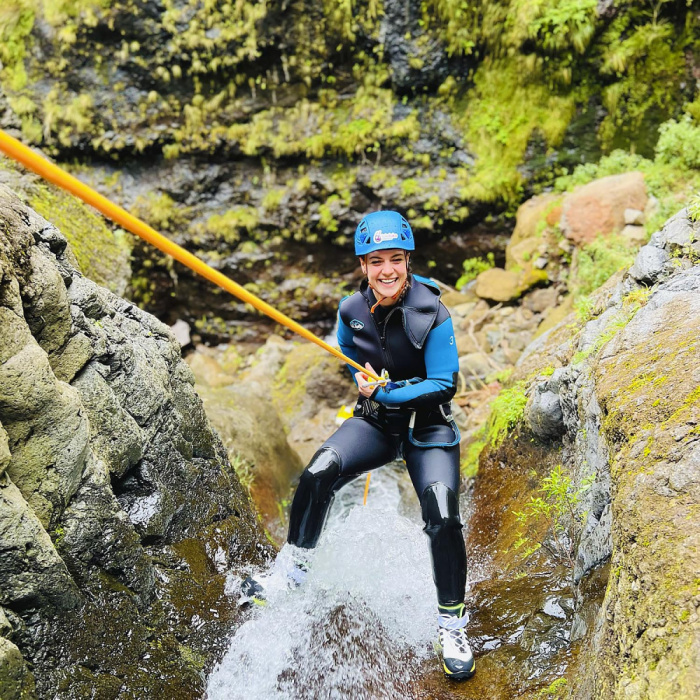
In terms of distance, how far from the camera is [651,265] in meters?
4.18

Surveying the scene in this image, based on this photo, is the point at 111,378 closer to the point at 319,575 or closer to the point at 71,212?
the point at 319,575

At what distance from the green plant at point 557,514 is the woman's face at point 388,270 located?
189 centimetres

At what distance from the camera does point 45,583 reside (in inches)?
103

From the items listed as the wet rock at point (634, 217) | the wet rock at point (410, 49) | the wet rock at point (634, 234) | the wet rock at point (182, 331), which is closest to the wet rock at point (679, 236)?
the wet rock at point (634, 234)

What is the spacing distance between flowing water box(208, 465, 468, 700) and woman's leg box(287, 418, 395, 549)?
226mm

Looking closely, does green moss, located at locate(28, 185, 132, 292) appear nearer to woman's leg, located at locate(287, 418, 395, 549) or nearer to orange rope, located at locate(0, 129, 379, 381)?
woman's leg, located at locate(287, 418, 395, 549)

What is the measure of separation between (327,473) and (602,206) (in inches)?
326

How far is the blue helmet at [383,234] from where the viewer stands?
4.04 meters

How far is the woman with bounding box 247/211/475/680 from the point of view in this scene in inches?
149

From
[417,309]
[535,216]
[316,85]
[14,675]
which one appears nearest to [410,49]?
[316,85]

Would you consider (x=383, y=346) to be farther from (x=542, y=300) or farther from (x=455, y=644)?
(x=542, y=300)

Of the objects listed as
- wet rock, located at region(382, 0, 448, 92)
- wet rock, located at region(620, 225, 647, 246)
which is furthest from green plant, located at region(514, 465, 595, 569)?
wet rock, located at region(382, 0, 448, 92)

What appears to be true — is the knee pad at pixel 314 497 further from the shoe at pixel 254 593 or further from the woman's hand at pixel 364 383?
the woman's hand at pixel 364 383

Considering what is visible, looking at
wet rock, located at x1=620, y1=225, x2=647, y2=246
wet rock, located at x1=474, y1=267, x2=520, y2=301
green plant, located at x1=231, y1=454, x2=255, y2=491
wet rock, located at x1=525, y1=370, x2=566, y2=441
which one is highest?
wet rock, located at x1=525, y1=370, x2=566, y2=441
